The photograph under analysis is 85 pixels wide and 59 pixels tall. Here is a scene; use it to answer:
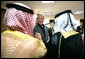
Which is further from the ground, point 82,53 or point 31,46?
point 31,46

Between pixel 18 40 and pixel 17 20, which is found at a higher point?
pixel 17 20

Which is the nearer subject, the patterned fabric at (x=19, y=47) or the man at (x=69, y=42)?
the patterned fabric at (x=19, y=47)

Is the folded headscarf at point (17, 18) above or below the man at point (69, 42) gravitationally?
above

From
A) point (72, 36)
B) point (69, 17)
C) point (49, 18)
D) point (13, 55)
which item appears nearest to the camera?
point (13, 55)

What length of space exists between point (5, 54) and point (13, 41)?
0.13 metres

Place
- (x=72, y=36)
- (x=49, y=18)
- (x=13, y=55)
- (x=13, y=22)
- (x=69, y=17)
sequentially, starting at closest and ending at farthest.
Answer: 1. (x=13, y=55)
2. (x=13, y=22)
3. (x=72, y=36)
4. (x=69, y=17)
5. (x=49, y=18)

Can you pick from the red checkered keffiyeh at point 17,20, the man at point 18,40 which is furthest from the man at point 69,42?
the red checkered keffiyeh at point 17,20

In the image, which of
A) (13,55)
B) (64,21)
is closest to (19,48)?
(13,55)

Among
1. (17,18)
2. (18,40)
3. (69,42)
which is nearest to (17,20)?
(17,18)

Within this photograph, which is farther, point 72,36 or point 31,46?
point 72,36

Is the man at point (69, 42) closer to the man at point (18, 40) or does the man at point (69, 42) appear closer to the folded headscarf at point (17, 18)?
the man at point (18, 40)

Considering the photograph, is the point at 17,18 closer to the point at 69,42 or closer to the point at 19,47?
the point at 19,47

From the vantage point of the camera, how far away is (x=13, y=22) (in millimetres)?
878

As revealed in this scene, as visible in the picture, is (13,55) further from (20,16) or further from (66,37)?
(66,37)
